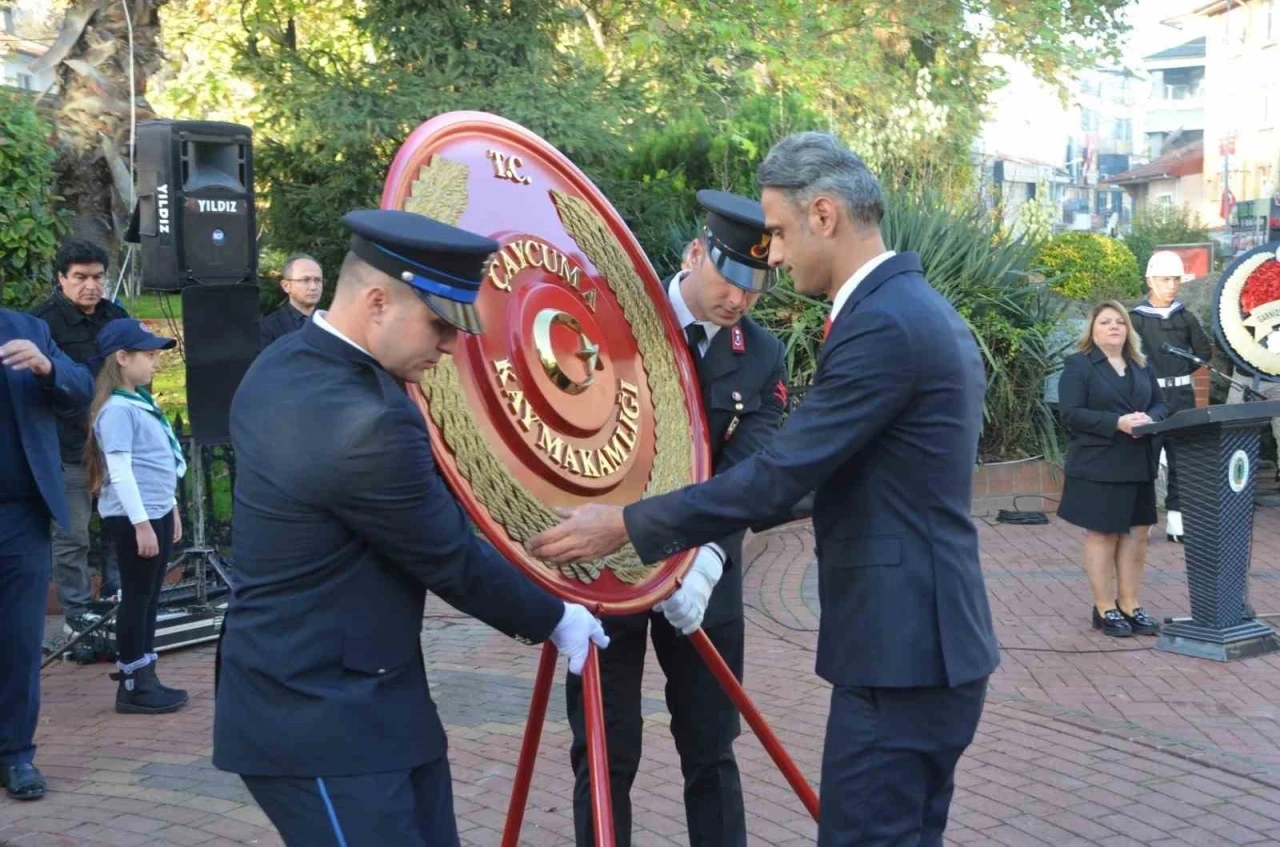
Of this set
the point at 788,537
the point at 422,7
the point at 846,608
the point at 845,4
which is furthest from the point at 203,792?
the point at 845,4

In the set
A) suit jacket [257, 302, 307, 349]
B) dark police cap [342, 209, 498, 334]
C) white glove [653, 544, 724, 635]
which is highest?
dark police cap [342, 209, 498, 334]

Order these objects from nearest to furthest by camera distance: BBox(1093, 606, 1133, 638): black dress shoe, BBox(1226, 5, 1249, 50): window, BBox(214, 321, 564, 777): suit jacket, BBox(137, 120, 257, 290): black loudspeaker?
BBox(214, 321, 564, 777): suit jacket → BBox(137, 120, 257, 290): black loudspeaker → BBox(1093, 606, 1133, 638): black dress shoe → BBox(1226, 5, 1249, 50): window

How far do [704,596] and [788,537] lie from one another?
7762mm

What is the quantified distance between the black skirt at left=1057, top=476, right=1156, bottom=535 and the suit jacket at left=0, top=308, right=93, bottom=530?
204 inches

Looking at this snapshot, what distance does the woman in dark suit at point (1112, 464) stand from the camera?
7805 millimetres

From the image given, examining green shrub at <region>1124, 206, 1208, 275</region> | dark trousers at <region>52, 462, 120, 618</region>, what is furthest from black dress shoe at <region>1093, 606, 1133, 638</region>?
green shrub at <region>1124, 206, 1208, 275</region>

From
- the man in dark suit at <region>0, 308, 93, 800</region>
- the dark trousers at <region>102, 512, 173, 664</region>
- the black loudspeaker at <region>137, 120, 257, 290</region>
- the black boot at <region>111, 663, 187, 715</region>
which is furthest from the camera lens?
the black loudspeaker at <region>137, 120, 257, 290</region>

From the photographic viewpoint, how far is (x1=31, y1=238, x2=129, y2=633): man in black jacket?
7.19 meters

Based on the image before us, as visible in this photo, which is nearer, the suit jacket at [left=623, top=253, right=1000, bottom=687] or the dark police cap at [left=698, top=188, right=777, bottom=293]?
the suit jacket at [left=623, top=253, right=1000, bottom=687]

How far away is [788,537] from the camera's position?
11.2m

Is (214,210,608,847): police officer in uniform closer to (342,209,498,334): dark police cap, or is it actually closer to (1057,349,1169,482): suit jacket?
(342,209,498,334): dark police cap

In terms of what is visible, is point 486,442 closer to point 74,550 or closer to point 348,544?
point 348,544

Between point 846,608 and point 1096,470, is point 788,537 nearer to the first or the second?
point 1096,470

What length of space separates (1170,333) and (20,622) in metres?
7.87
